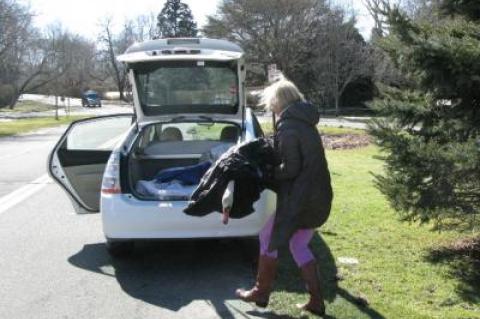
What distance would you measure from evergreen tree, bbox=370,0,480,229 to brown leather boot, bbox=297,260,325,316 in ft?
4.28

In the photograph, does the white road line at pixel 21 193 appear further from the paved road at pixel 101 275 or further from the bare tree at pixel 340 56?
the bare tree at pixel 340 56

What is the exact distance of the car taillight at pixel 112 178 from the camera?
241 inches

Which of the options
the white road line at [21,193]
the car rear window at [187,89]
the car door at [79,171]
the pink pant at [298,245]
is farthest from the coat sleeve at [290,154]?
the white road line at [21,193]

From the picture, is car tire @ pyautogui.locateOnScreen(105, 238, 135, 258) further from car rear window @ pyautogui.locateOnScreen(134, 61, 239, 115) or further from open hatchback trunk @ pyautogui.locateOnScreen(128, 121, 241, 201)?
car rear window @ pyautogui.locateOnScreen(134, 61, 239, 115)

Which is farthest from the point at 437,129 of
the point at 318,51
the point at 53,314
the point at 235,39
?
the point at 235,39

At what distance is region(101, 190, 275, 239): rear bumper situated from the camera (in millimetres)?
5922

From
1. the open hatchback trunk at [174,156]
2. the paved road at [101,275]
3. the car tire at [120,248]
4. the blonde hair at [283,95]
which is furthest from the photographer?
the car tire at [120,248]

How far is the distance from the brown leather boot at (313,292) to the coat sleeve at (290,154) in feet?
2.46

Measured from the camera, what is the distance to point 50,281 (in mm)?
5973

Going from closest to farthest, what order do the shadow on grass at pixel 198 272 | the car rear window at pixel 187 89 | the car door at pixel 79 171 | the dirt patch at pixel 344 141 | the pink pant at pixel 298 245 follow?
1. the pink pant at pixel 298 245
2. the shadow on grass at pixel 198 272
3. the car door at pixel 79 171
4. the car rear window at pixel 187 89
5. the dirt patch at pixel 344 141

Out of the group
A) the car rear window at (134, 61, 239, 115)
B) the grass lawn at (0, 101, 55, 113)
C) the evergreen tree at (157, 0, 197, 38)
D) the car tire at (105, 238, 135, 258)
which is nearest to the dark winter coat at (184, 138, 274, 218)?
the car tire at (105, 238, 135, 258)

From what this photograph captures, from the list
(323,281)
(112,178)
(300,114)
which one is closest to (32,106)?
(112,178)

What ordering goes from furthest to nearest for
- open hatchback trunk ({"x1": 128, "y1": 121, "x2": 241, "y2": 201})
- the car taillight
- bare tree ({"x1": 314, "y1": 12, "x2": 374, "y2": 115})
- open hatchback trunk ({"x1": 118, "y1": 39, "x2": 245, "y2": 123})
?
bare tree ({"x1": 314, "y1": 12, "x2": 374, "y2": 115}) → open hatchback trunk ({"x1": 118, "y1": 39, "x2": 245, "y2": 123}) → open hatchback trunk ({"x1": 128, "y1": 121, "x2": 241, "y2": 201}) → the car taillight

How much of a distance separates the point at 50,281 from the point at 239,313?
2041 mm
